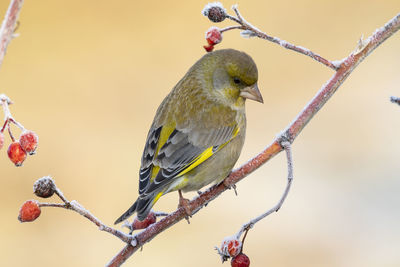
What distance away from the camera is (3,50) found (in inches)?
36.3

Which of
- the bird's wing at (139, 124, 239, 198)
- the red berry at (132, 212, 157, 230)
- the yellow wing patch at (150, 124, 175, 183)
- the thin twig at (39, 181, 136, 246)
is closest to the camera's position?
the thin twig at (39, 181, 136, 246)

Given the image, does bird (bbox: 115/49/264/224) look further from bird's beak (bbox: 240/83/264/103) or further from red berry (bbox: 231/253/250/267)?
red berry (bbox: 231/253/250/267)

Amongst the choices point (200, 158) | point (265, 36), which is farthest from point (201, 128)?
point (265, 36)

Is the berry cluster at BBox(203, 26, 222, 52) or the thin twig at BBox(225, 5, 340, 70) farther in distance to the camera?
the berry cluster at BBox(203, 26, 222, 52)

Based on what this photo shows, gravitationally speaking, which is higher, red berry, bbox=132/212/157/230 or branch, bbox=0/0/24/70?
branch, bbox=0/0/24/70

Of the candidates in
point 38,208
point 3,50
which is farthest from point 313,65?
point 3,50

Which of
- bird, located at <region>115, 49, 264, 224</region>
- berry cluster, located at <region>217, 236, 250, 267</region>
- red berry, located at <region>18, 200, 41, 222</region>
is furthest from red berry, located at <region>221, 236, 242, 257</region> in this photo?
red berry, located at <region>18, 200, 41, 222</region>

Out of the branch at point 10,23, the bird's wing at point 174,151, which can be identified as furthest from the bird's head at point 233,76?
the branch at point 10,23

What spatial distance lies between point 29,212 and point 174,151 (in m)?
0.98

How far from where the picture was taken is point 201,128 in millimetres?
2539

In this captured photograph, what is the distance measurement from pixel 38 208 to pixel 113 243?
347 cm

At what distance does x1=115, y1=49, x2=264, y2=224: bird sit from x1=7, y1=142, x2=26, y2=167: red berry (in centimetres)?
80

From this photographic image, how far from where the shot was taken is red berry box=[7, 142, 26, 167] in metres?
1.43

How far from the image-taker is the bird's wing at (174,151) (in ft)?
7.62
